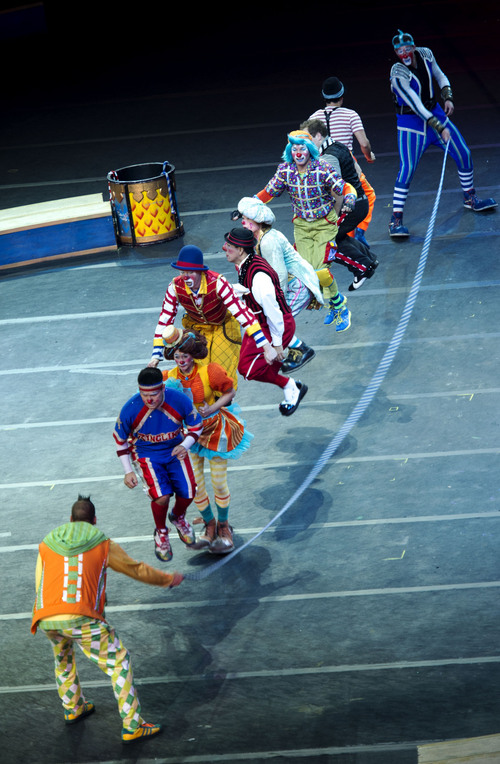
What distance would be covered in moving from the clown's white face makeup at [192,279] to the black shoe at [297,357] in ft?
5.29

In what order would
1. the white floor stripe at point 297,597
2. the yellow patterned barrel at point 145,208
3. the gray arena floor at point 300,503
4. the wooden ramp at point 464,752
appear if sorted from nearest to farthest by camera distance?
1. the wooden ramp at point 464,752
2. the gray arena floor at point 300,503
3. the white floor stripe at point 297,597
4. the yellow patterned barrel at point 145,208

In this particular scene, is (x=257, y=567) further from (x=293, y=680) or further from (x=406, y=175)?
(x=406, y=175)

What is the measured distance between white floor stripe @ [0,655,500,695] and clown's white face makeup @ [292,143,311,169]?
170 inches

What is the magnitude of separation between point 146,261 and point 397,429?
4362 mm

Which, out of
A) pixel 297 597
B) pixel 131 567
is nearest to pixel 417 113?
pixel 297 597

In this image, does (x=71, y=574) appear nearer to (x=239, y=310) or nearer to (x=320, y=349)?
(x=239, y=310)

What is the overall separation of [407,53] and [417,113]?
610 millimetres

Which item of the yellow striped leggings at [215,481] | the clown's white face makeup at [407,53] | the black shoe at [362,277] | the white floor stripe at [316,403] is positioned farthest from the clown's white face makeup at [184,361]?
the clown's white face makeup at [407,53]

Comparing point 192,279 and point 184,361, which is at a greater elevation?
point 192,279

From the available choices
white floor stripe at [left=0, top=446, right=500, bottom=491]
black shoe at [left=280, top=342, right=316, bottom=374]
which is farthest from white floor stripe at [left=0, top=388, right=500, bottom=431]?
white floor stripe at [left=0, top=446, right=500, bottom=491]

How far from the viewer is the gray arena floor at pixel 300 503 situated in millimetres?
5211

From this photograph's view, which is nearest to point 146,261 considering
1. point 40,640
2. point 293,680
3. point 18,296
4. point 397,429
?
point 18,296

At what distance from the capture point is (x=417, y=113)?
33.3 ft

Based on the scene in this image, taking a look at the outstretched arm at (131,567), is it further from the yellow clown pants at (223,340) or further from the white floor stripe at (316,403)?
the white floor stripe at (316,403)
